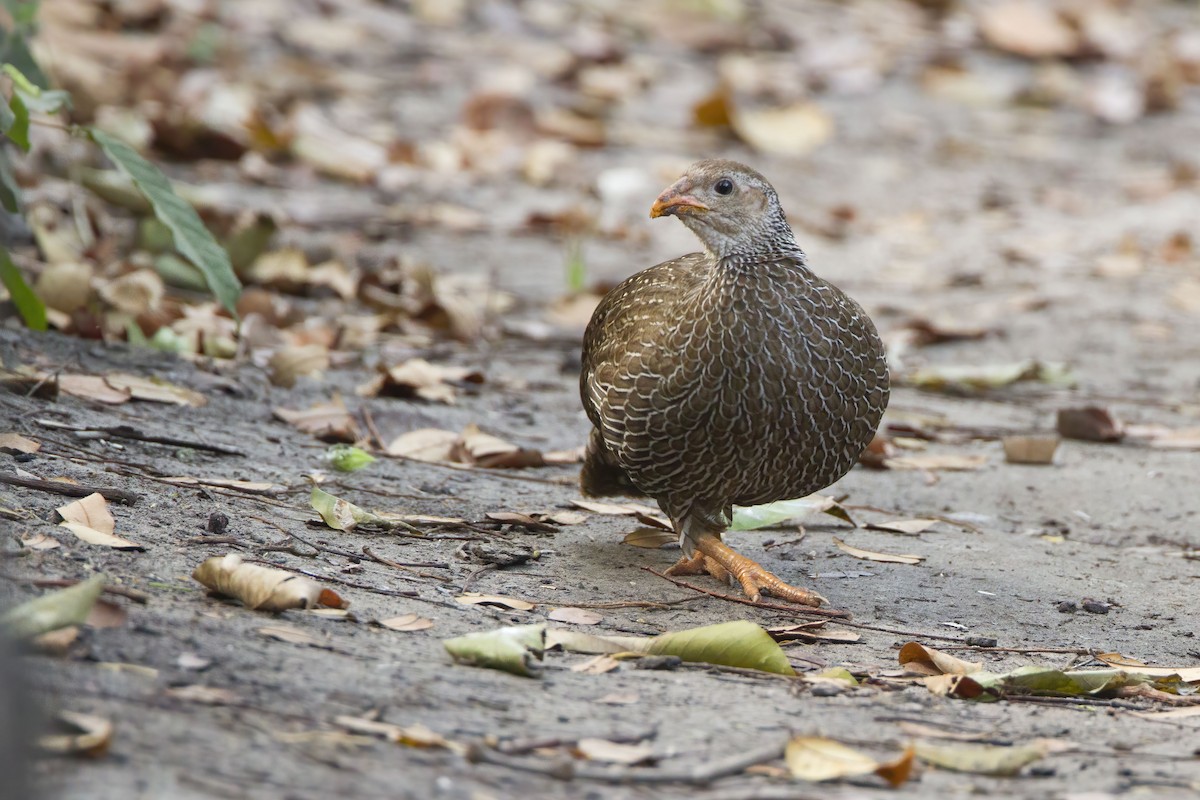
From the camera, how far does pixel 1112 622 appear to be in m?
3.78

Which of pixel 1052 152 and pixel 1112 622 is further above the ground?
pixel 1052 152

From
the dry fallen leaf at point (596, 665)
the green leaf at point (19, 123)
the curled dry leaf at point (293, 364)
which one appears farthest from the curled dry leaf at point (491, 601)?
the curled dry leaf at point (293, 364)

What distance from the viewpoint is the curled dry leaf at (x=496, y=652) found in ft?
9.71

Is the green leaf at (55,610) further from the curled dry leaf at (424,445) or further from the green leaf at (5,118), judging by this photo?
the curled dry leaf at (424,445)

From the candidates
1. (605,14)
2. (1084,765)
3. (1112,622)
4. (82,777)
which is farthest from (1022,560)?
(605,14)

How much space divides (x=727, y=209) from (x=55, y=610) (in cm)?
220

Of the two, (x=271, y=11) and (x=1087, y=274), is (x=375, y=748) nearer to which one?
(x=1087, y=274)

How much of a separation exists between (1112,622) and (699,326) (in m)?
1.25

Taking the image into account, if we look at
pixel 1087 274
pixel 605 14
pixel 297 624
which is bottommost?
pixel 297 624

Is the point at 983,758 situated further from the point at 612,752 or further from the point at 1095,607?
the point at 1095,607

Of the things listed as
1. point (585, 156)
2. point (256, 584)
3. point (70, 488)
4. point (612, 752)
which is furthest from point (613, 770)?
point (585, 156)

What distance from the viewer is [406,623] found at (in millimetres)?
3188

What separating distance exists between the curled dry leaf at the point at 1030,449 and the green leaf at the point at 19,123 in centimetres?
321

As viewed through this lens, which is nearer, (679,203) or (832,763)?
(832,763)
